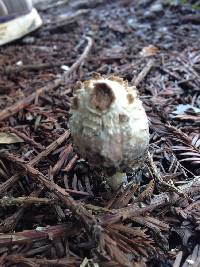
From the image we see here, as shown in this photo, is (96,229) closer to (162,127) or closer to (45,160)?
(45,160)

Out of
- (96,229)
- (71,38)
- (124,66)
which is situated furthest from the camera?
(71,38)

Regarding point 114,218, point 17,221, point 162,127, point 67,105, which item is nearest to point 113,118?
point 114,218

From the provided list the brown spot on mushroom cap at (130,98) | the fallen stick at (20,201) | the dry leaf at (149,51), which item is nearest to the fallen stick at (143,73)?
the dry leaf at (149,51)

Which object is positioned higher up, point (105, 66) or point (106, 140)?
point (106, 140)

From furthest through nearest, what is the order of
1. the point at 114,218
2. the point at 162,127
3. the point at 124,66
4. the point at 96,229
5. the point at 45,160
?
the point at 124,66, the point at 162,127, the point at 45,160, the point at 114,218, the point at 96,229

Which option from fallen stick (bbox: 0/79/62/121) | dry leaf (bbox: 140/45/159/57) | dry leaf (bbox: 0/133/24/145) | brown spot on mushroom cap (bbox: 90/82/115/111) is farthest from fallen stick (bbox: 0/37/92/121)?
brown spot on mushroom cap (bbox: 90/82/115/111)

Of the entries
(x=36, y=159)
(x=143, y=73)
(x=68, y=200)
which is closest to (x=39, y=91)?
(x=143, y=73)

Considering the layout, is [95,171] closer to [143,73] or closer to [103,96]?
[103,96]

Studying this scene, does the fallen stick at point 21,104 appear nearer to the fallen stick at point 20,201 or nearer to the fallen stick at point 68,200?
the fallen stick at point 68,200
